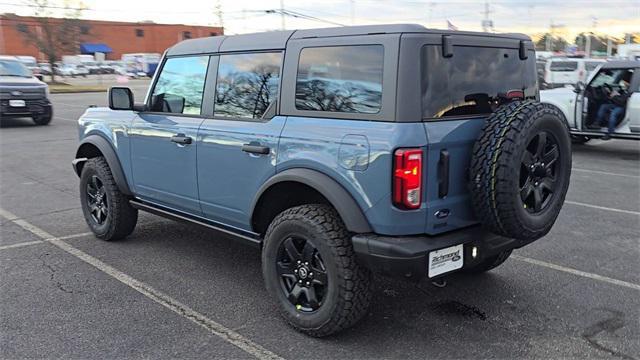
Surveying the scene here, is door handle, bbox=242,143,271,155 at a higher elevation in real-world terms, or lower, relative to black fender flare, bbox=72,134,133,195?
higher

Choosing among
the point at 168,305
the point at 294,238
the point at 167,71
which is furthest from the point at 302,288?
the point at 167,71

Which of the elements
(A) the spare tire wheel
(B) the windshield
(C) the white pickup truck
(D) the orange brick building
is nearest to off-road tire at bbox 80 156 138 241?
(A) the spare tire wheel

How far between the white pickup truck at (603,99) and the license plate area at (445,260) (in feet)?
28.3

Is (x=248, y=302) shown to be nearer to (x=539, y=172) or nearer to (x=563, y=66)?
(x=539, y=172)

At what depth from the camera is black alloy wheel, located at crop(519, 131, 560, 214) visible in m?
3.35

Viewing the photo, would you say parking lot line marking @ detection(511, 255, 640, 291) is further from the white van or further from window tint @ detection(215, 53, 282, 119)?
the white van

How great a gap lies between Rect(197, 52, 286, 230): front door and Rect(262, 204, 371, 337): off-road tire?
1.32ft

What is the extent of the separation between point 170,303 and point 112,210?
162cm

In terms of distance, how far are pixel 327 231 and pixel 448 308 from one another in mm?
1207

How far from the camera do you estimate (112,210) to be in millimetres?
5148

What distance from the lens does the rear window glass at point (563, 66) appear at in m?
26.3

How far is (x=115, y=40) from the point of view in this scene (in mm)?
92000

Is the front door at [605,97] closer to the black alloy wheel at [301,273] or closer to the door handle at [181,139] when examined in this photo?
the door handle at [181,139]

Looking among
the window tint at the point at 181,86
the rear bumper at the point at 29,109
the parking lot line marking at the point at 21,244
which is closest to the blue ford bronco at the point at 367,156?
the window tint at the point at 181,86
